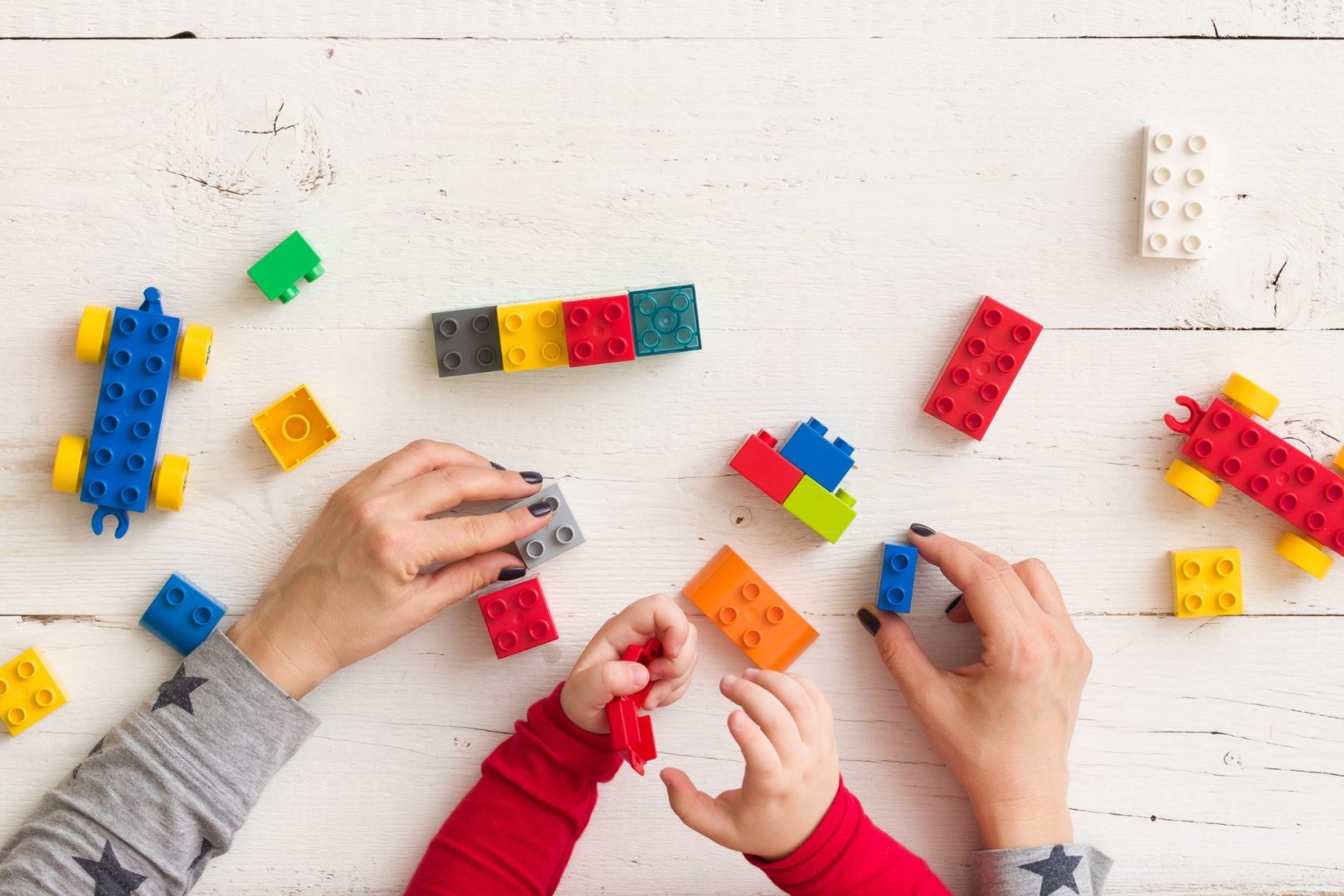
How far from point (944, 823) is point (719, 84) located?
75cm

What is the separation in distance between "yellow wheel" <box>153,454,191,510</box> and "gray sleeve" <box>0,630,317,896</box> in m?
0.13

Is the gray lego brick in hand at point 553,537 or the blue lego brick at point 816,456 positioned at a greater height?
the blue lego brick at point 816,456

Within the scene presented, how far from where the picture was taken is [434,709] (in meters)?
0.95

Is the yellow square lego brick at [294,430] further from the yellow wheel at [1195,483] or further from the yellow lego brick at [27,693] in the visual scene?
the yellow wheel at [1195,483]

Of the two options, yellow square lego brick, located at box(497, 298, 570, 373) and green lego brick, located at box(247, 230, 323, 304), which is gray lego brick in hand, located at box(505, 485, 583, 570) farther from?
green lego brick, located at box(247, 230, 323, 304)

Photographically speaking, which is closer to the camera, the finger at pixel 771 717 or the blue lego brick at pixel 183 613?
the finger at pixel 771 717

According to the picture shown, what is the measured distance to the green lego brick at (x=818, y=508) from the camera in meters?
0.91

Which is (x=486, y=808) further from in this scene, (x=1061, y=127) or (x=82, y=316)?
(x=1061, y=127)

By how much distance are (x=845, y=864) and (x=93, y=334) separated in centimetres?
82

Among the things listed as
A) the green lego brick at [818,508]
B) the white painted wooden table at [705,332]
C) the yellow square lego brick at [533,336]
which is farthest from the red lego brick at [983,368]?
the yellow square lego brick at [533,336]

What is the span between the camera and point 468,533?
0.87m

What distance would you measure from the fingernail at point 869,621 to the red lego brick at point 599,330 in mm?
331

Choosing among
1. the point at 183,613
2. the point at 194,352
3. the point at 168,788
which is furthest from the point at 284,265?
the point at 168,788

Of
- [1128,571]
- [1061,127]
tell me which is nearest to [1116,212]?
[1061,127]
